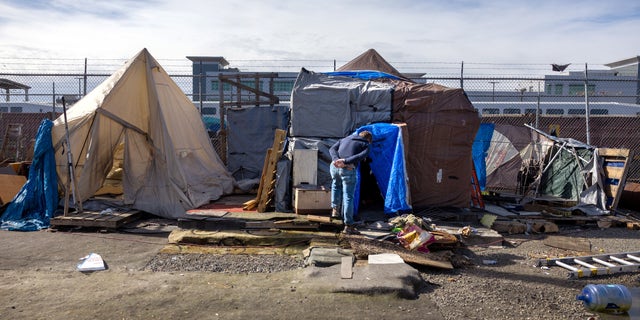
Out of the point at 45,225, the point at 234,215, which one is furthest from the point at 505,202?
the point at 45,225

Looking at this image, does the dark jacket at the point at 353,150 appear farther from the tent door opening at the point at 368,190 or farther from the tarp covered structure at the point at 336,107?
the tent door opening at the point at 368,190

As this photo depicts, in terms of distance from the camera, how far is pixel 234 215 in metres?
8.32

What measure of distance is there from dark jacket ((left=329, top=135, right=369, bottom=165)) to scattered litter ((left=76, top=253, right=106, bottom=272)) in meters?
3.73

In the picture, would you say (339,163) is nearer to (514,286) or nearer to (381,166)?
(381,166)

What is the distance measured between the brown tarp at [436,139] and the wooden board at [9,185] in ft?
23.8

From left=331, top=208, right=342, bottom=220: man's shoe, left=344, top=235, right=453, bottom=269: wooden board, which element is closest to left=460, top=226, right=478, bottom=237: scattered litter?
left=344, top=235, right=453, bottom=269: wooden board

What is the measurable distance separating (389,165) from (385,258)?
8.91 ft

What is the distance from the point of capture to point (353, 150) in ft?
25.1

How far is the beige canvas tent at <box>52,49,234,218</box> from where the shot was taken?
9070 millimetres

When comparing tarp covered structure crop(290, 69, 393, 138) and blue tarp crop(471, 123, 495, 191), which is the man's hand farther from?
blue tarp crop(471, 123, 495, 191)

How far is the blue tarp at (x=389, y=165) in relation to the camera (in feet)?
27.5

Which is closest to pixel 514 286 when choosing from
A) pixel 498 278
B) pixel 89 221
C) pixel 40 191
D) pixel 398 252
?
pixel 498 278

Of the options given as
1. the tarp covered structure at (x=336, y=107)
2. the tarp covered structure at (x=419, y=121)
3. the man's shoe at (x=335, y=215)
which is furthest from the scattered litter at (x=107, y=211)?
the man's shoe at (x=335, y=215)

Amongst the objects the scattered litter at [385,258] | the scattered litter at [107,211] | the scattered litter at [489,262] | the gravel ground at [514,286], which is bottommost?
the gravel ground at [514,286]
